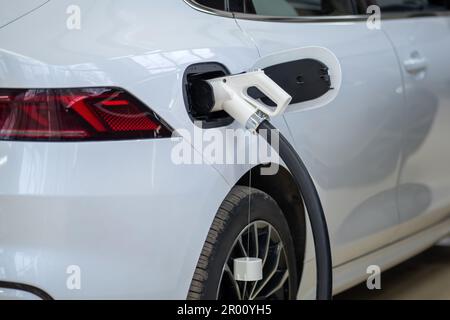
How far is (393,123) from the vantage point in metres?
3.41

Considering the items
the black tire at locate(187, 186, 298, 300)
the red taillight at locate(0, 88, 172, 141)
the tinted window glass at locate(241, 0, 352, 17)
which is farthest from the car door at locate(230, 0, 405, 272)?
the red taillight at locate(0, 88, 172, 141)

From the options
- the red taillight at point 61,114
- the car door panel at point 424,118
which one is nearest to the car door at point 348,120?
the car door panel at point 424,118

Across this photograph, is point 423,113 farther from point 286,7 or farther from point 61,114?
point 61,114

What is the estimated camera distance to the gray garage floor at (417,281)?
13.2ft

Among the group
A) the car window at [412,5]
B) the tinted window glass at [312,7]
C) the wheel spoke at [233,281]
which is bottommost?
the wheel spoke at [233,281]

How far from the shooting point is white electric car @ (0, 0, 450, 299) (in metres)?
2.20

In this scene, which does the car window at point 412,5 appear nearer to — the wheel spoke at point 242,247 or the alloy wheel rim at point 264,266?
the alloy wheel rim at point 264,266

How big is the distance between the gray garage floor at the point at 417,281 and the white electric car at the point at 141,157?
1086 millimetres

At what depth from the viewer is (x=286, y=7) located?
128 inches

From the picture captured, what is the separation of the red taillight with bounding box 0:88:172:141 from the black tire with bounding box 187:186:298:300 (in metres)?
0.40

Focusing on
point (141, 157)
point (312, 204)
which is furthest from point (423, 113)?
point (141, 157)
